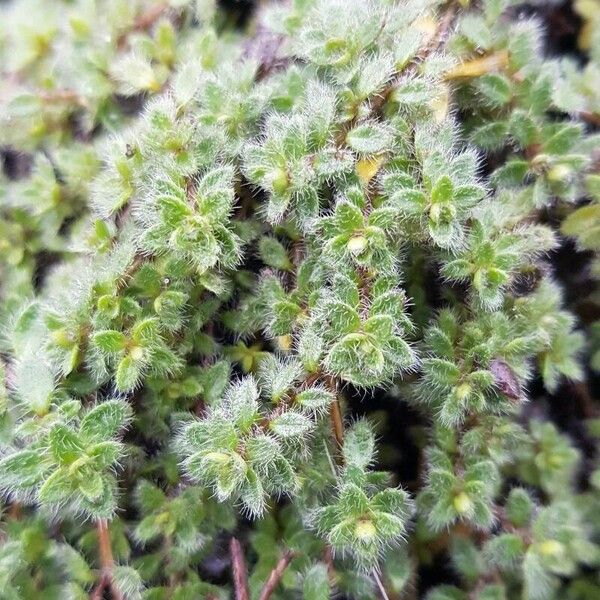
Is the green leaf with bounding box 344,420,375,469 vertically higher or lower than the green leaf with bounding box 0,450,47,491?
higher

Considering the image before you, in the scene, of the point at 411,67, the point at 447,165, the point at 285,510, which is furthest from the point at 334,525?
the point at 411,67

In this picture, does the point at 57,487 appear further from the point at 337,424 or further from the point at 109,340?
the point at 337,424

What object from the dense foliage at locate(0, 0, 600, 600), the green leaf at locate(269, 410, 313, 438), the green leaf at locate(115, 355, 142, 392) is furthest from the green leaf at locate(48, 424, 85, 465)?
the green leaf at locate(269, 410, 313, 438)

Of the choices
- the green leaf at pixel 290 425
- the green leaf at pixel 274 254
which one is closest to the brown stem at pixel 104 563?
the green leaf at pixel 290 425

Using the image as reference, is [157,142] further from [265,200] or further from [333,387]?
[333,387]

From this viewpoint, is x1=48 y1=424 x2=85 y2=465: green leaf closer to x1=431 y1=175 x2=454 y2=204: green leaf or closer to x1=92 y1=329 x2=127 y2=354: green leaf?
x1=92 y1=329 x2=127 y2=354: green leaf

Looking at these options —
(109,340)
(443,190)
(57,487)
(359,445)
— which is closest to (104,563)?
(57,487)

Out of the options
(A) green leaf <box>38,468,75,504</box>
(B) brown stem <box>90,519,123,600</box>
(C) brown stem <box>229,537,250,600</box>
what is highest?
(A) green leaf <box>38,468,75,504</box>
